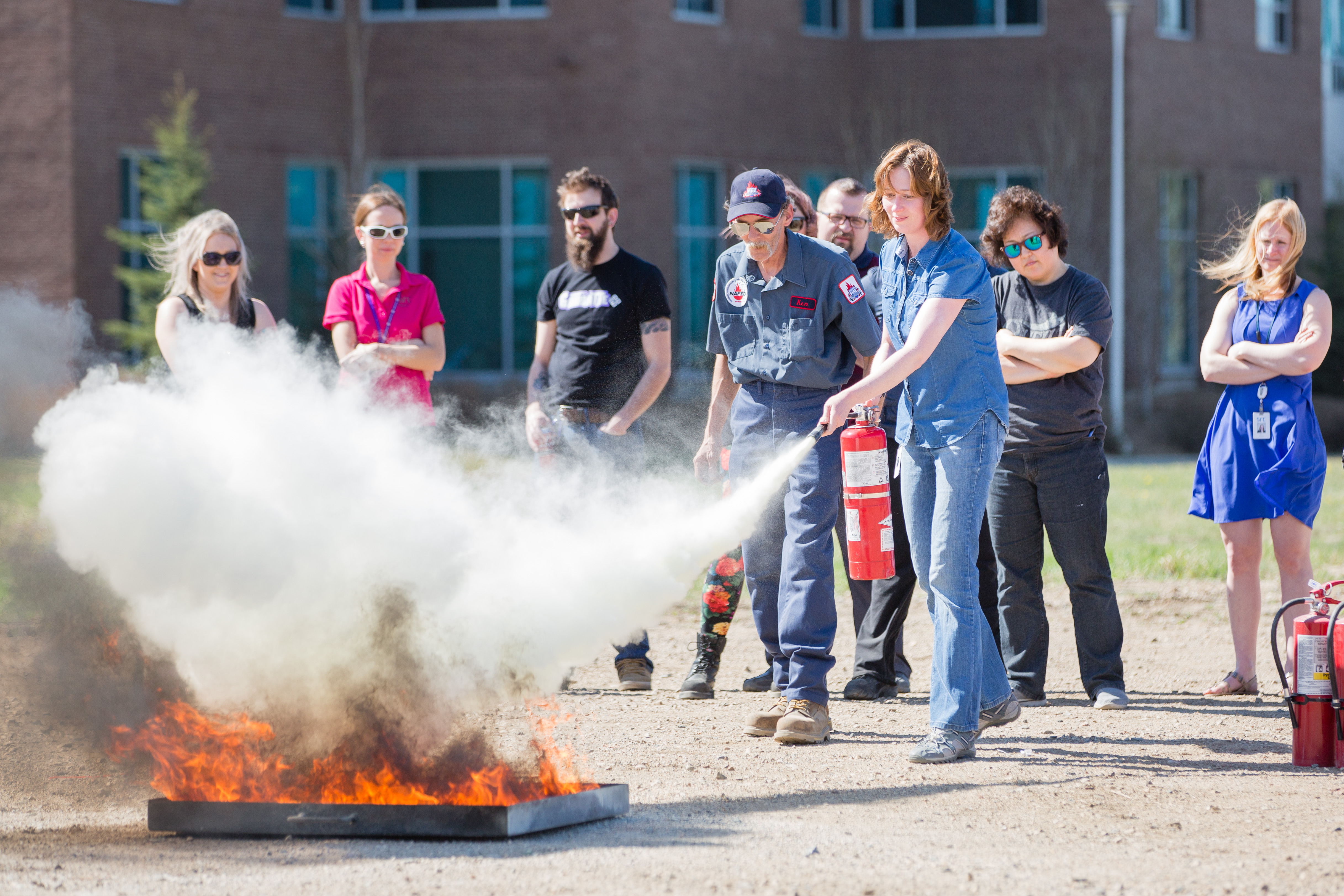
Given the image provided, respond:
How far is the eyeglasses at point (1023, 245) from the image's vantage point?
21.6ft

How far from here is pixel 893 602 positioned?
23.0 feet

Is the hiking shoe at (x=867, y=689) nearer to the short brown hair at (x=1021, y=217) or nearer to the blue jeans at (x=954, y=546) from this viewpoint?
the blue jeans at (x=954, y=546)

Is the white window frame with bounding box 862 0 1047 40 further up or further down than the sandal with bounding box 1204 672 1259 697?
further up

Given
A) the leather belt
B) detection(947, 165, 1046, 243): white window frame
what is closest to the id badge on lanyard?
the leather belt

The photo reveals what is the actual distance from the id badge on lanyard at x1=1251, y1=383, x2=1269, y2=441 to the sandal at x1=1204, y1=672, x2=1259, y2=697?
117 centimetres

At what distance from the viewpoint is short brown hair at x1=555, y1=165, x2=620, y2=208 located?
24.0 ft

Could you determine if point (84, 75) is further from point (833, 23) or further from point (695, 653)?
point (695, 653)

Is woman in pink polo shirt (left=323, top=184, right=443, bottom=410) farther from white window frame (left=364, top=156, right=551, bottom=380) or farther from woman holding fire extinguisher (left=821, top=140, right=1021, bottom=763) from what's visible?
white window frame (left=364, top=156, right=551, bottom=380)

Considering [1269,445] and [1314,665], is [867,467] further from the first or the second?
[1269,445]

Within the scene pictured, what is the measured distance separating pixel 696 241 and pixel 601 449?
17.6m

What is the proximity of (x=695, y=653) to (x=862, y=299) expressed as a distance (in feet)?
8.80

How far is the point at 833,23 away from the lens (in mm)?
25875

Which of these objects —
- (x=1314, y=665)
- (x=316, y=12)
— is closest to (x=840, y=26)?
(x=316, y=12)

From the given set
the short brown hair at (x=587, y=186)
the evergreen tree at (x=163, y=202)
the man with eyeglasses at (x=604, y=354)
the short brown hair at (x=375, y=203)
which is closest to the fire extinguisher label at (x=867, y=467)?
the man with eyeglasses at (x=604, y=354)
